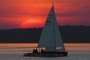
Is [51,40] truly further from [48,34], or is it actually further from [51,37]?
[48,34]

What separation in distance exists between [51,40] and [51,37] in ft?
1.35

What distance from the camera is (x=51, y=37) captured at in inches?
2283

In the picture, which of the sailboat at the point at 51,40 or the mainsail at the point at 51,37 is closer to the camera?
the sailboat at the point at 51,40

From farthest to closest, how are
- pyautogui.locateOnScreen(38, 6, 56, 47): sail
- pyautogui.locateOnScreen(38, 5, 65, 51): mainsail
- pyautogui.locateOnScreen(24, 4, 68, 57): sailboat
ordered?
pyautogui.locateOnScreen(38, 5, 65, 51): mainsail, pyautogui.locateOnScreen(24, 4, 68, 57): sailboat, pyautogui.locateOnScreen(38, 6, 56, 47): sail

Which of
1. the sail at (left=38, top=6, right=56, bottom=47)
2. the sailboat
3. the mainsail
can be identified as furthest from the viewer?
the mainsail

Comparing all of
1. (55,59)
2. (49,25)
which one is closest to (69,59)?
(55,59)

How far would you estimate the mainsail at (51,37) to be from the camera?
57.0m

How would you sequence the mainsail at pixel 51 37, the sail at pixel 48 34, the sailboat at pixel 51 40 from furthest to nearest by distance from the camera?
the mainsail at pixel 51 37
the sailboat at pixel 51 40
the sail at pixel 48 34

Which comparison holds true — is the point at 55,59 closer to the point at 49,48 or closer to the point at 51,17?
the point at 49,48

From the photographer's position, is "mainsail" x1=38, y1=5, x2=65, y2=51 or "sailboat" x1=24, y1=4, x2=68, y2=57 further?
"mainsail" x1=38, y1=5, x2=65, y2=51

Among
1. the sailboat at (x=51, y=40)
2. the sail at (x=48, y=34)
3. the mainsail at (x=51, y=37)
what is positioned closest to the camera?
the sail at (x=48, y=34)

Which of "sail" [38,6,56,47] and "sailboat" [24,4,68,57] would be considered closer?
"sail" [38,6,56,47]

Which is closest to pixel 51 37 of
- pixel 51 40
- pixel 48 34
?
pixel 51 40

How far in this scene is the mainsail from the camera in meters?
57.0
